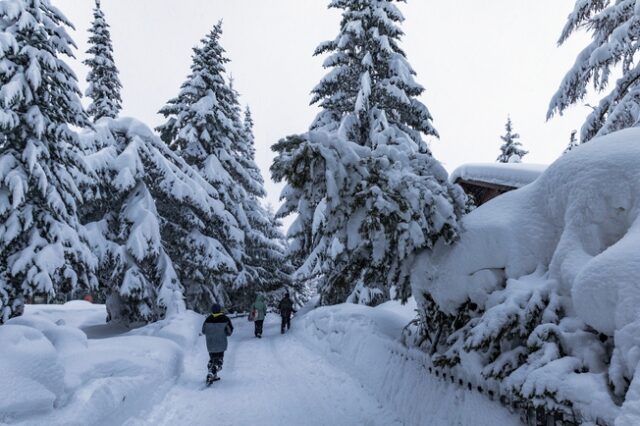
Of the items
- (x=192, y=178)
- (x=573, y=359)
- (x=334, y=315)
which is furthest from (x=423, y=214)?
(x=192, y=178)

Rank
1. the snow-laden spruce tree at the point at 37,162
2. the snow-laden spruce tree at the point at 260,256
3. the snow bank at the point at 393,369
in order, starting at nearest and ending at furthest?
the snow bank at the point at 393,369, the snow-laden spruce tree at the point at 37,162, the snow-laden spruce tree at the point at 260,256

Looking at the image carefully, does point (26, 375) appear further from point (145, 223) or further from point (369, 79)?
point (369, 79)

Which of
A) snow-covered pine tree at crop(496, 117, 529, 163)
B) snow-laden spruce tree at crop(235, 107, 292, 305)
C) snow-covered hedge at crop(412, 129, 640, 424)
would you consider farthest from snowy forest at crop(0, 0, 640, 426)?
snow-covered pine tree at crop(496, 117, 529, 163)

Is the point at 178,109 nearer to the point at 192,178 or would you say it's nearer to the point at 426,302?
the point at 192,178

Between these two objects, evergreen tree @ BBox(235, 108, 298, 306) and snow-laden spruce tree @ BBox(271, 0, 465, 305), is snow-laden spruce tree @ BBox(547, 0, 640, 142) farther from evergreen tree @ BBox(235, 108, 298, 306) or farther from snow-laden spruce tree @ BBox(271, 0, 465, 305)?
evergreen tree @ BBox(235, 108, 298, 306)

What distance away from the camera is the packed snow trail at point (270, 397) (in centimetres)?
648

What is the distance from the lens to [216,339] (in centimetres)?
908

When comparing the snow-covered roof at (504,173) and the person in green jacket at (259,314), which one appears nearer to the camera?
the snow-covered roof at (504,173)

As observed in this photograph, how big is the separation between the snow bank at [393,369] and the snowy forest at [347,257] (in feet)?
0.15

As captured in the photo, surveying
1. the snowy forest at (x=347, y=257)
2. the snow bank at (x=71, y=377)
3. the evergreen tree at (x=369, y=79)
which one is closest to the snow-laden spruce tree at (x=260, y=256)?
the snowy forest at (x=347, y=257)

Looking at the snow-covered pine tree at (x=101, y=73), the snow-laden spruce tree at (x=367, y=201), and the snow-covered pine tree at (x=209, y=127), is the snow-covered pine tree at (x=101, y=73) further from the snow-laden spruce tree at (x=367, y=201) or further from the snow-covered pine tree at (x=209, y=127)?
the snow-laden spruce tree at (x=367, y=201)

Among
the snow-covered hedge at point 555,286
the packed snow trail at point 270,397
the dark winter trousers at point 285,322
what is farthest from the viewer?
the dark winter trousers at point 285,322

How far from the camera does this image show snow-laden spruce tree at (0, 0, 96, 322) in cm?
1078

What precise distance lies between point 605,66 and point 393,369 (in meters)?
10.9
